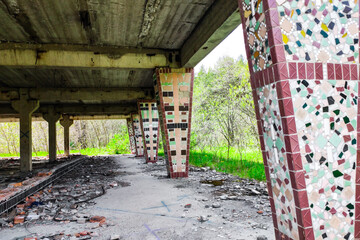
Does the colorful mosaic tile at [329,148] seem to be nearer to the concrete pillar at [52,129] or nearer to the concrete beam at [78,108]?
the concrete pillar at [52,129]

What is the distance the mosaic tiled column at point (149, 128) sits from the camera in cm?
1347

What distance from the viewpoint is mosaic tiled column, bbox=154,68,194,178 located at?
25.5 feet

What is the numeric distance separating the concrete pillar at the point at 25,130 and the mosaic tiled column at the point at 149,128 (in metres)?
5.00

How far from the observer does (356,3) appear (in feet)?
6.41

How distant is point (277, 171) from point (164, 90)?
6.07 metres

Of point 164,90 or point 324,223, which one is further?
point 164,90

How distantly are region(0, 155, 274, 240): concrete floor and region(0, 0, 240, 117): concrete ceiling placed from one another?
3.34 metres

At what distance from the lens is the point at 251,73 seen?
219cm

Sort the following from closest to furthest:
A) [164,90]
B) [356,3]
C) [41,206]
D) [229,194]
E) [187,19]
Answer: [356,3], [41,206], [229,194], [187,19], [164,90]

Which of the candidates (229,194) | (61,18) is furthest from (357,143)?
(61,18)

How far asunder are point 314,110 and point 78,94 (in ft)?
39.0

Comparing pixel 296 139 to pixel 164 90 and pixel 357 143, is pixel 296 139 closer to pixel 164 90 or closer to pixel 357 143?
pixel 357 143

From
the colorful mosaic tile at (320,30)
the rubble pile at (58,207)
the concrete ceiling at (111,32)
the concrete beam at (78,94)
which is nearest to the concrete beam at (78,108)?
the concrete beam at (78,94)

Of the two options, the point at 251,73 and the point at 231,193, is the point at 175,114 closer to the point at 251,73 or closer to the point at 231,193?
the point at 231,193
